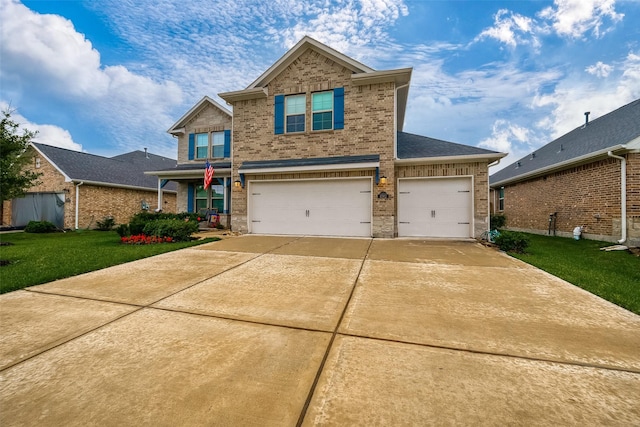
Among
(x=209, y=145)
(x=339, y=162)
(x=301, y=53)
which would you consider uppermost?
(x=301, y=53)

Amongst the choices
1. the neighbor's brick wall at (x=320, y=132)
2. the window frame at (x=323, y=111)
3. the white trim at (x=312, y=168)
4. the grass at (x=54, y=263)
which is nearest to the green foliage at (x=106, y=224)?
the grass at (x=54, y=263)

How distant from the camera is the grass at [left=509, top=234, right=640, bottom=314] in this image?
372 centimetres

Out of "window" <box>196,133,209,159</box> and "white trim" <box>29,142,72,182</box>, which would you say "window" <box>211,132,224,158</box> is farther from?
"white trim" <box>29,142,72,182</box>

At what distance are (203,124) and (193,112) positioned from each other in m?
0.87

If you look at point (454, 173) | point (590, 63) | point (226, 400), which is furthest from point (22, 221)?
point (590, 63)

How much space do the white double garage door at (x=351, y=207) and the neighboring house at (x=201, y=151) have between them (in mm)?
4207

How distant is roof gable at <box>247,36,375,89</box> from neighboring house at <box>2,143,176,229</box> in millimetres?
12292

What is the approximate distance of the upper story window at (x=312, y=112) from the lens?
9.77 metres

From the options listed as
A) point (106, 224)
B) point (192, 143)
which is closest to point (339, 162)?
point (192, 143)

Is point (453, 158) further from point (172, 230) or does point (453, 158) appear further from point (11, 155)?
point (11, 155)

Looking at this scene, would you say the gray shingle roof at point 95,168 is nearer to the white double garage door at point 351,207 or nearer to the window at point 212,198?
the window at point 212,198

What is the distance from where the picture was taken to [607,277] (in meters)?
4.68

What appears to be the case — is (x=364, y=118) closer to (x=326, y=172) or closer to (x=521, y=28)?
(x=326, y=172)

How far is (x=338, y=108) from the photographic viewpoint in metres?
9.75
